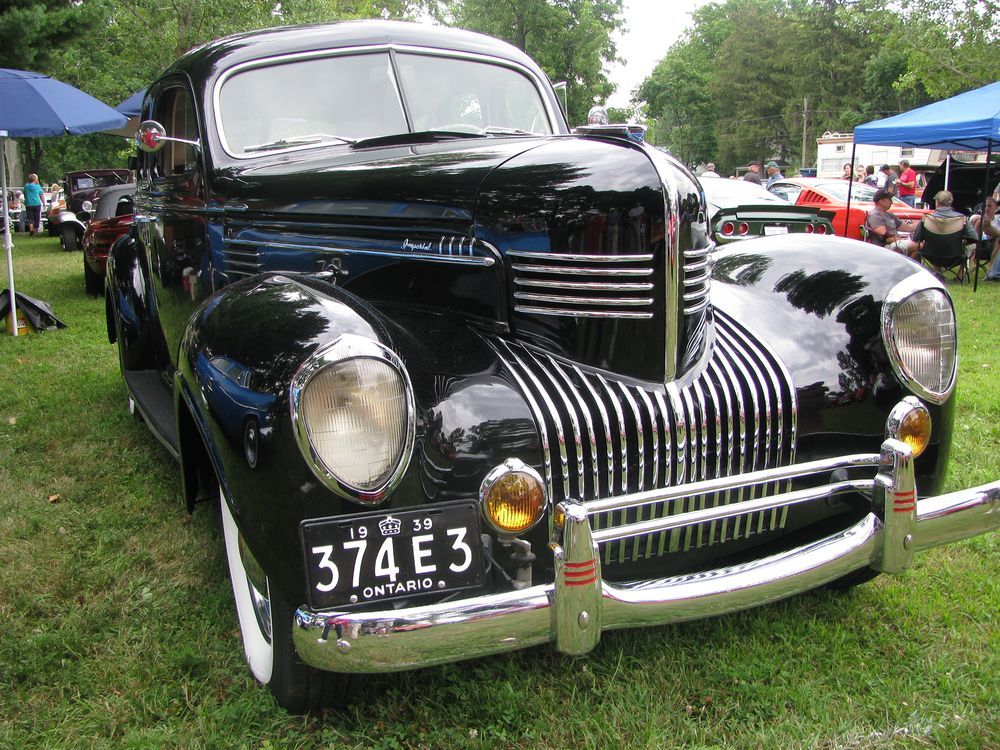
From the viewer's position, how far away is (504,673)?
235 cm

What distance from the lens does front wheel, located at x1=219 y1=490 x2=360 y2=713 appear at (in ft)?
6.58

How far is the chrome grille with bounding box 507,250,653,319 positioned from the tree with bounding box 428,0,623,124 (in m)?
25.5

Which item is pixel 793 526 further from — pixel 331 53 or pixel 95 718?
pixel 331 53

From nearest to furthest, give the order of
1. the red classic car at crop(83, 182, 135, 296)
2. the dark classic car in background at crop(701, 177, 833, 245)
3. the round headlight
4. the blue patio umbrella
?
the round headlight
the blue patio umbrella
the dark classic car in background at crop(701, 177, 833, 245)
the red classic car at crop(83, 182, 135, 296)

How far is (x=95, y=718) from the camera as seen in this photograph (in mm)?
2186

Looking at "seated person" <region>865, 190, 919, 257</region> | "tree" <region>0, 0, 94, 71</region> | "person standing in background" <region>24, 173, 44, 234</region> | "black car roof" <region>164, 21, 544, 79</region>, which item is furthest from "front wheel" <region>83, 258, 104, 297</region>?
"person standing in background" <region>24, 173, 44, 234</region>

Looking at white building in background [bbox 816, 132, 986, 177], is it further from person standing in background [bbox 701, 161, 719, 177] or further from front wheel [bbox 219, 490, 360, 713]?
front wheel [bbox 219, 490, 360, 713]

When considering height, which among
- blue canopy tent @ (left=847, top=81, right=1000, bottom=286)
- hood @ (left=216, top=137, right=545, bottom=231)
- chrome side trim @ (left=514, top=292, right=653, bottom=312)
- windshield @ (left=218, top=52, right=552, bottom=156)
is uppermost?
blue canopy tent @ (left=847, top=81, right=1000, bottom=286)

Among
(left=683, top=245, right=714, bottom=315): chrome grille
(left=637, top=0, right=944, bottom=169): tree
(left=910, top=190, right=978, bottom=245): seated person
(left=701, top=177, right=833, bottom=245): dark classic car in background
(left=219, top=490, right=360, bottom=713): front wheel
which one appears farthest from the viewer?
(left=637, top=0, right=944, bottom=169): tree

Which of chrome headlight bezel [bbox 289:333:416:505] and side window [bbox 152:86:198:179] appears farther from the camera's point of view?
side window [bbox 152:86:198:179]

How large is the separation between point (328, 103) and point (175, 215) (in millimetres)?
950

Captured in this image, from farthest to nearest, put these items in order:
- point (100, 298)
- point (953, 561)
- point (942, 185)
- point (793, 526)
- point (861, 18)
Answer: point (861, 18) < point (942, 185) < point (100, 298) < point (953, 561) < point (793, 526)

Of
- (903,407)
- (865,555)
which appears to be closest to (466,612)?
(865,555)

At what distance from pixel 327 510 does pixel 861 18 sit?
26.5m
